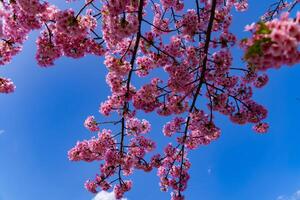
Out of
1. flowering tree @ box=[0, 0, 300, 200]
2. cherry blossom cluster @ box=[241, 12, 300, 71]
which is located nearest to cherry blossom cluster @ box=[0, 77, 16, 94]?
flowering tree @ box=[0, 0, 300, 200]

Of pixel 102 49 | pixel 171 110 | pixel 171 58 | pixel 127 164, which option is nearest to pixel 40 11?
pixel 102 49

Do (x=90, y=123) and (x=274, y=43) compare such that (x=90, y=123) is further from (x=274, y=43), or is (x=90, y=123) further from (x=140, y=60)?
(x=274, y=43)

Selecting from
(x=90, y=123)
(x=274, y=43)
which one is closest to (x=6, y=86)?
(x=90, y=123)

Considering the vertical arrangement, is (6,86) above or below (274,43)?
above

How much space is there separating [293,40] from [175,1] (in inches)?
307

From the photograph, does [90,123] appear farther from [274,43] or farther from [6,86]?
[274,43]

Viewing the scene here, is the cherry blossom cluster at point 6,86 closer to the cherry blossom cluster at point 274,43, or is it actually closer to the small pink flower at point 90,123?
the small pink flower at point 90,123

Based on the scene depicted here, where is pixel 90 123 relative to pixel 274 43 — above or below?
above

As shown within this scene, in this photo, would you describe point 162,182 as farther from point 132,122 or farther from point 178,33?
point 178,33

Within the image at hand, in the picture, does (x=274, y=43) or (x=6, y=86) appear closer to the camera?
(x=274, y=43)

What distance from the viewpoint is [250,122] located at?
11.1m

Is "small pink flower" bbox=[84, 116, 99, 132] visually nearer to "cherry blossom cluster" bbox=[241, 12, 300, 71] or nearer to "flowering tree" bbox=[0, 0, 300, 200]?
"flowering tree" bbox=[0, 0, 300, 200]

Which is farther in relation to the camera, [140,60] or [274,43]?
[140,60]

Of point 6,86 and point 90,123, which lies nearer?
point 6,86
